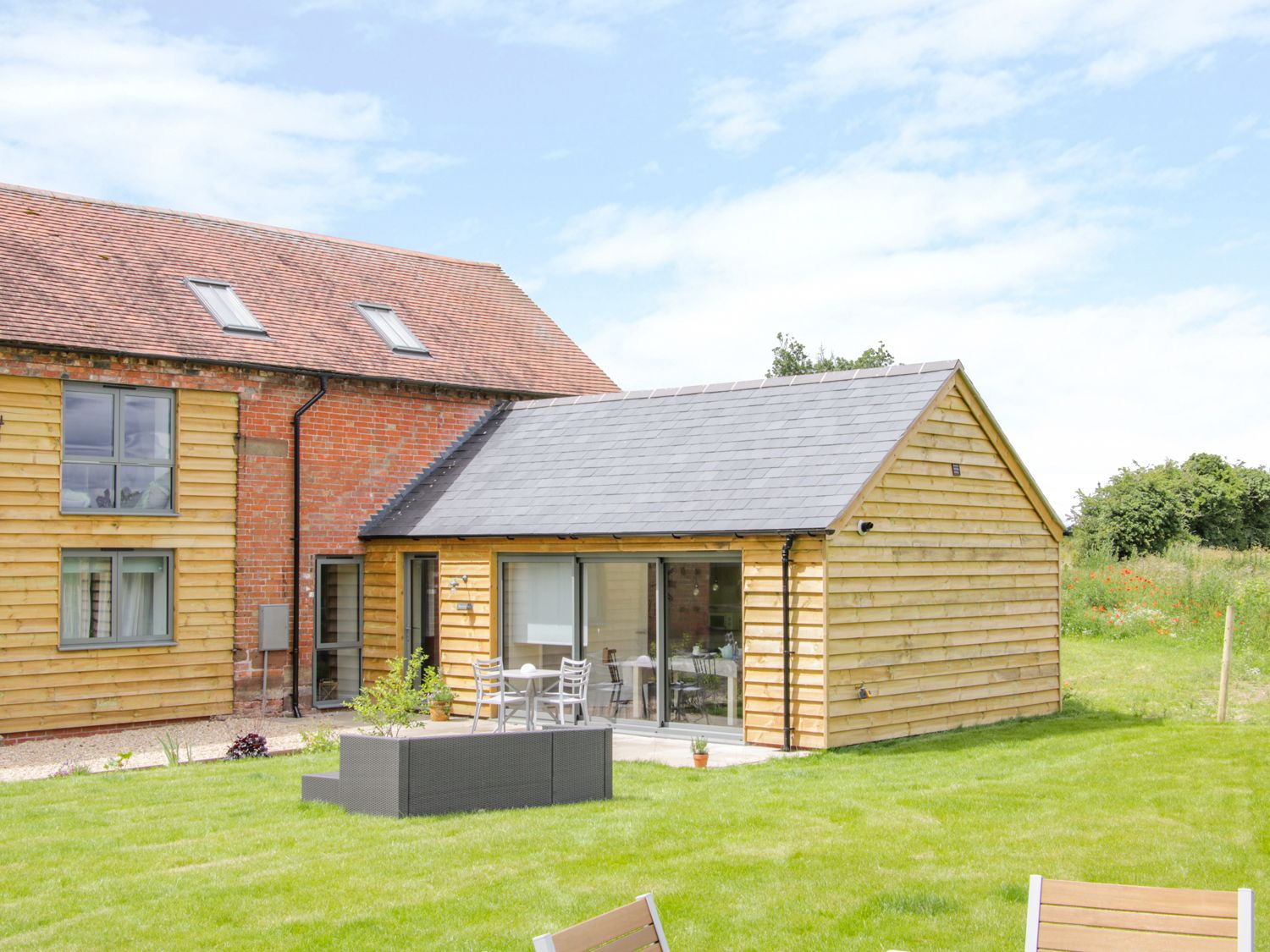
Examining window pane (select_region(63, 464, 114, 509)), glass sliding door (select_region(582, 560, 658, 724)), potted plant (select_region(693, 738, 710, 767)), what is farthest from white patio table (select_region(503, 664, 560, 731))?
window pane (select_region(63, 464, 114, 509))

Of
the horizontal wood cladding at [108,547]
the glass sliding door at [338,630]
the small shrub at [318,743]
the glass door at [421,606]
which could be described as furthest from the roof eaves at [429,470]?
the small shrub at [318,743]

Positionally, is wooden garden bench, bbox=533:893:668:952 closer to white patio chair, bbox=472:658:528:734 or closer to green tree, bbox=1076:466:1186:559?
white patio chair, bbox=472:658:528:734

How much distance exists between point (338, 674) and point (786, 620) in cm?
738

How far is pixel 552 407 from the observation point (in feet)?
64.2

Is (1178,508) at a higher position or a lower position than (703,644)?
higher

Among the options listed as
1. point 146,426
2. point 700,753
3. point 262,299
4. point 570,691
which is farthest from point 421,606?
point 700,753

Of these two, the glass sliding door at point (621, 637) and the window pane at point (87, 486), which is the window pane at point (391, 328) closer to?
the window pane at point (87, 486)

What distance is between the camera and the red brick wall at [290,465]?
17203 millimetres

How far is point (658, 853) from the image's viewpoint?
28.2 feet

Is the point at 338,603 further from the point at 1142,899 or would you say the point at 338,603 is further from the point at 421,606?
the point at 1142,899

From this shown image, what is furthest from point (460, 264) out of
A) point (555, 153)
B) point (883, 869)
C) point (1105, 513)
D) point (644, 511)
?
point (1105, 513)

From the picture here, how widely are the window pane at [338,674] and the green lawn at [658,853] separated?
5.05 metres

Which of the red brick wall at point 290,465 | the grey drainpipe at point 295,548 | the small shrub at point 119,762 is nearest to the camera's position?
the small shrub at point 119,762

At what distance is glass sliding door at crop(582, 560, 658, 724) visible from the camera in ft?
51.0
